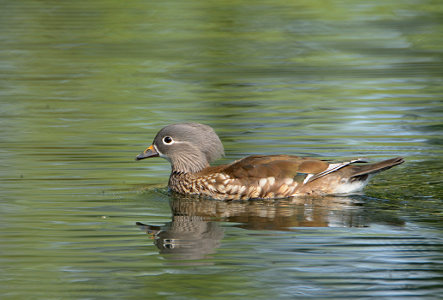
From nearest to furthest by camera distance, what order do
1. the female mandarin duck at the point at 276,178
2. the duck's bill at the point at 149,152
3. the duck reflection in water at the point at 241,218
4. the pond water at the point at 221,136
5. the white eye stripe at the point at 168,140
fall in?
the pond water at the point at 221,136, the duck reflection in water at the point at 241,218, the female mandarin duck at the point at 276,178, the duck's bill at the point at 149,152, the white eye stripe at the point at 168,140

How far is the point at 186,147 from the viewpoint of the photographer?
11648 millimetres

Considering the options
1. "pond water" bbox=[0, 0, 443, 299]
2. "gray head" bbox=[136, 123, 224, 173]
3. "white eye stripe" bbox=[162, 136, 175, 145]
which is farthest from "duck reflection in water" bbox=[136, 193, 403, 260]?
"white eye stripe" bbox=[162, 136, 175, 145]

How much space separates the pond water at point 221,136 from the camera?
7.94 meters

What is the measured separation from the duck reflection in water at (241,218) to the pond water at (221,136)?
1.2 inches

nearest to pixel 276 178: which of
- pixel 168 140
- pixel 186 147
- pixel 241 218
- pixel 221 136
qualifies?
pixel 241 218

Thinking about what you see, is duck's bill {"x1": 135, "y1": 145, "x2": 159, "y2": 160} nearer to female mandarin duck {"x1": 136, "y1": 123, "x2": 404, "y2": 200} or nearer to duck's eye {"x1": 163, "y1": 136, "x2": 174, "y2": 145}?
duck's eye {"x1": 163, "y1": 136, "x2": 174, "y2": 145}

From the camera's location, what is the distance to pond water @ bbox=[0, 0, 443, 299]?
7941 mm

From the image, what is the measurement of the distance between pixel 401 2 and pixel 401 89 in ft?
28.5

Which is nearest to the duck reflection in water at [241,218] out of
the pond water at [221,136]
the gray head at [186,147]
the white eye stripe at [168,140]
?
the pond water at [221,136]

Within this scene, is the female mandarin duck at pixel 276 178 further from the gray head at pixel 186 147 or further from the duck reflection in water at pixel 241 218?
the gray head at pixel 186 147

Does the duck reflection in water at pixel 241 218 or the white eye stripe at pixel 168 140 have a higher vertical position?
the white eye stripe at pixel 168 140

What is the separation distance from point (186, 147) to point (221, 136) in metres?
1.62

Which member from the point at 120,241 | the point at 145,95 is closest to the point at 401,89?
Answer: the point at 145,95

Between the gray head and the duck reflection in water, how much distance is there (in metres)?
0.68
